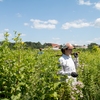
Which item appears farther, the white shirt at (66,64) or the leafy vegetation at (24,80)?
the white shirt at (66,64)

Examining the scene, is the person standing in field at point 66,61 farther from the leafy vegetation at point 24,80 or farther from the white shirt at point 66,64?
the leafy vegetation at point 24,80

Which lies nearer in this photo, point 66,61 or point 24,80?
point 24,80

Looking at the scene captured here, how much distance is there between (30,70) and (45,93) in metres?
0.41

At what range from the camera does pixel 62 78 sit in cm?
426

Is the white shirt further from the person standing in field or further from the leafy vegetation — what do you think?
the leafy vegetation

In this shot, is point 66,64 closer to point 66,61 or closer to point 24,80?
point 66,61

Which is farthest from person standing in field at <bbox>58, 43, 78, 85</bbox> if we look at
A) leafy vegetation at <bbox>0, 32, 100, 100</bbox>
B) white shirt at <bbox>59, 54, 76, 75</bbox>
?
leafy vegetation at <bbox>0, 32, 100, 100</bbox>

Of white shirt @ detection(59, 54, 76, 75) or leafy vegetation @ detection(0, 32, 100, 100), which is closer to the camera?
leafy vegetation @ detection(0, 32, 100, 100)

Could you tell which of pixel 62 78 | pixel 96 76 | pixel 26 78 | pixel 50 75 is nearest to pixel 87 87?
pixel 96 76

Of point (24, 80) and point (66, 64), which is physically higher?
point (66, 64)

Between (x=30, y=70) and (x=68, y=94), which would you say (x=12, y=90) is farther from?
(x=68, y=94)

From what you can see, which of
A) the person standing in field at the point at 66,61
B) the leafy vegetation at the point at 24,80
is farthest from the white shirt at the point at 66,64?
the leafy vegetation at the point at 24,80

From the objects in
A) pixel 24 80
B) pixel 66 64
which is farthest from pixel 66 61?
pixel 24 80

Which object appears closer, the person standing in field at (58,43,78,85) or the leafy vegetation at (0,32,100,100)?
the leafy vegetation at (0,32,100,100)
